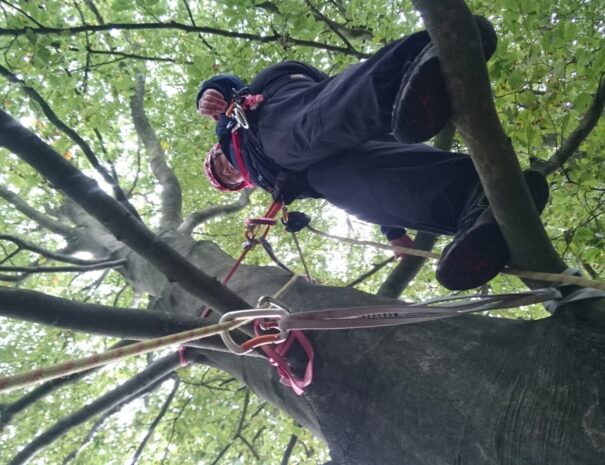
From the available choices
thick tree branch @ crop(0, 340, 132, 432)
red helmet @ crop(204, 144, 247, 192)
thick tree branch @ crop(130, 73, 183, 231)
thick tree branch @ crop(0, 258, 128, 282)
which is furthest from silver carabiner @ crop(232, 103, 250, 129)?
thick tree branch @ crop(130, 73, 183, 231)

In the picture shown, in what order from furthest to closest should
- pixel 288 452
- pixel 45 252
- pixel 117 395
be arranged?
pixel 288 452 → pixel 117 395 → pixel 45 252

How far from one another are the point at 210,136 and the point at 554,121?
12.2 ft

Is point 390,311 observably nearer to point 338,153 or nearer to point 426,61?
point 426,61

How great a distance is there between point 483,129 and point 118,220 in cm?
127

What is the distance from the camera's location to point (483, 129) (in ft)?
3.63

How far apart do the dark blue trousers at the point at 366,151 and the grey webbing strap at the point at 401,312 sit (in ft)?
1.58

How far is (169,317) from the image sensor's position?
1789 mm

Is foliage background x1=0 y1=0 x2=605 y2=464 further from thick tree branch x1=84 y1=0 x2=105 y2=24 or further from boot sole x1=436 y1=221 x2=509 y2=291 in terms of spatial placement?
boot sole x1=436 y1=221 x2=509 y2=291

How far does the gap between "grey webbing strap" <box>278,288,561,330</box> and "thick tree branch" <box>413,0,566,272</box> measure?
11 centimetres

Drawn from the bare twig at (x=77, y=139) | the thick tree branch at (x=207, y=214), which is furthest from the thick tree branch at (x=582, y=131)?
the thick tree branch at (x=207, y=214)

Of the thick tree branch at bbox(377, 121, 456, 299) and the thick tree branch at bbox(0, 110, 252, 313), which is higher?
the thick tree branch at bbox(377, 121, 456, 299)

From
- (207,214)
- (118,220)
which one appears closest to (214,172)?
(118,220)

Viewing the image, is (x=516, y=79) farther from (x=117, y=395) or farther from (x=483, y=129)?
(x=117, y=395)

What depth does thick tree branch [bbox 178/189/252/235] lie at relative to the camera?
411 cm
